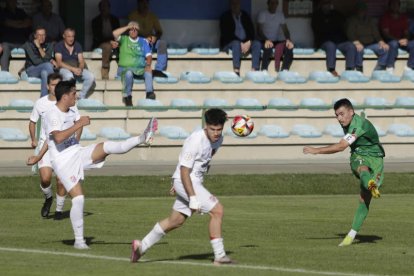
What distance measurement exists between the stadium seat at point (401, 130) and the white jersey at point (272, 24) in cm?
408

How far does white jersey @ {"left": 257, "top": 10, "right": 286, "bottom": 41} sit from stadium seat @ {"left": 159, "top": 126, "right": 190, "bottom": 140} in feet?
17.7

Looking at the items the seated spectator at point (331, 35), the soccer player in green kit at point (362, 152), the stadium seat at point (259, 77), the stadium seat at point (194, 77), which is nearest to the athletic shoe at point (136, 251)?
the soccer player in green kit at point (362, 152)

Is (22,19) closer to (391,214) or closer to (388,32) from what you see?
(388,32)

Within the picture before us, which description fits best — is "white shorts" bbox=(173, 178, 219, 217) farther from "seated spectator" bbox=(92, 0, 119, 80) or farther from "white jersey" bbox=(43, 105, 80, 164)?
"seated spectator" bbox=(92, 0, 119, 80)

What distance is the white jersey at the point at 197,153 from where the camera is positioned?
1315 centimetres

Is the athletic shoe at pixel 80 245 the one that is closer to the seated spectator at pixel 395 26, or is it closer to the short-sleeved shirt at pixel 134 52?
the short-sleeved shirt at pixel 134 52

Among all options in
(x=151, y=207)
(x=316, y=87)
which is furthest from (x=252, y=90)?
(x=151, y=207)

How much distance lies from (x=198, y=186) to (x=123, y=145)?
1787mm

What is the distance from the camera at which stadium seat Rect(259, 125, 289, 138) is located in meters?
27.3

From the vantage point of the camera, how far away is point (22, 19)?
28812mm

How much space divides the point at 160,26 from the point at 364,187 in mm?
15531

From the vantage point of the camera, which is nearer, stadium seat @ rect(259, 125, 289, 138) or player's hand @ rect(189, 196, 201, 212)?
player's hand @ rect(189, 196, 201, 212)

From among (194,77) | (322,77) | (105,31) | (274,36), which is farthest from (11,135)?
(322,77)

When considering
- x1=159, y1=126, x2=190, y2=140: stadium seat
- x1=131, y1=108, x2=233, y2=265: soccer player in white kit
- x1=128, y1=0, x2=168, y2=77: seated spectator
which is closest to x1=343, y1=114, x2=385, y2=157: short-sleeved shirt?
x1=131, y1=108, x2=233, y2=265: soccer player in white kit
